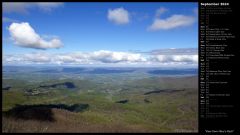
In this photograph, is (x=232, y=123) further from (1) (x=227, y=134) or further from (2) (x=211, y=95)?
(2) (x=211, y=95)

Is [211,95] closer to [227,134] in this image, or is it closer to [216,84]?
[216,84]

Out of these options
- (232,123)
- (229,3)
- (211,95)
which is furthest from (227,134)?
(229,3)

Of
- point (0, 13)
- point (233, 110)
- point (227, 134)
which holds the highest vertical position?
point (0, 13)

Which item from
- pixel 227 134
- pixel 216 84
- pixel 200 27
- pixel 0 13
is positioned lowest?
pixel 227 134

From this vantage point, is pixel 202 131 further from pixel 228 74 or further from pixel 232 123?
pixel 228 74

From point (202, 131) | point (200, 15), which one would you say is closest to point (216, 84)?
point (202, 131)

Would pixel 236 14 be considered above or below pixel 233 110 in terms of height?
above

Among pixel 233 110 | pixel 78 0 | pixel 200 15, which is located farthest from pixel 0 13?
pixel 233 110

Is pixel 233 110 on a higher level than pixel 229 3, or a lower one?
lower
